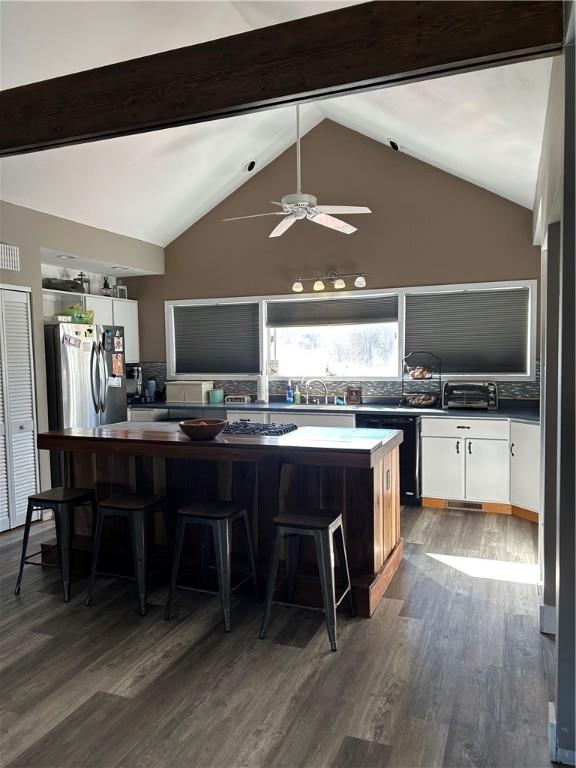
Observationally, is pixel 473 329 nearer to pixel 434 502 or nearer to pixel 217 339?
pixel 434 502

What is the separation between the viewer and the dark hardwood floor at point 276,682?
82.7 inches

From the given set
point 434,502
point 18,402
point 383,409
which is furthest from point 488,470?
point 18,402

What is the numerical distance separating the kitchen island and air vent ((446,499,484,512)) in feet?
4.73

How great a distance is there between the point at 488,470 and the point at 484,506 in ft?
1.14

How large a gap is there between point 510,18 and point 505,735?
2.66 metres

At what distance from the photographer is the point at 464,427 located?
505cm

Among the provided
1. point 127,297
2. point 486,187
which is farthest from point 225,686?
point 127,297

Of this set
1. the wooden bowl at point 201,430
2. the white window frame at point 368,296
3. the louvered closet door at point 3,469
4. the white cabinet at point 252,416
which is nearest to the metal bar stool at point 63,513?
the wooden bowl at point 201,430

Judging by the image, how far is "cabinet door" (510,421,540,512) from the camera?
464 centimetres

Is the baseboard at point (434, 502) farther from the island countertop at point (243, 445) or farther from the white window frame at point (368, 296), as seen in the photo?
the island countertop at point (243, 445)

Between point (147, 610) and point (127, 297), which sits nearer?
point (147, 610)

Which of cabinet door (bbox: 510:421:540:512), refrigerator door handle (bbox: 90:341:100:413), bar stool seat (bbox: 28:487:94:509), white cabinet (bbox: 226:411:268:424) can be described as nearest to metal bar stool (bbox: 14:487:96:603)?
bar stool seat (bbox: 28:487:94:509)

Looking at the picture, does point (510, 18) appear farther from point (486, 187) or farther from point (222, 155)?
point (222, 155)

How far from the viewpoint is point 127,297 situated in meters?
7.07
